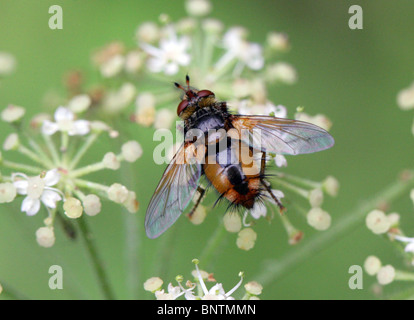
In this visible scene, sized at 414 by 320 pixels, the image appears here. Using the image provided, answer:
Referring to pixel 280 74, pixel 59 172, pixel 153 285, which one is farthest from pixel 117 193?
pixel 280 74

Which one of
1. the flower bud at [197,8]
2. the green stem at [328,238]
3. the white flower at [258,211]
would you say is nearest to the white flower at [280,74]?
the flower bud at [197,8]

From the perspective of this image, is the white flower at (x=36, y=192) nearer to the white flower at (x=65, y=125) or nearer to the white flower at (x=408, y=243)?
the white flower at (x=65, y=125)

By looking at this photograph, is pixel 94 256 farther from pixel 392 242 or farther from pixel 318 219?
pixel 392 242

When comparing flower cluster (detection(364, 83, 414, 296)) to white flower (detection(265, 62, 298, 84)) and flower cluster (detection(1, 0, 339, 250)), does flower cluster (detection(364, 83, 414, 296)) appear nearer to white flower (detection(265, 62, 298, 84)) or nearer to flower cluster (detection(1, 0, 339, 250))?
flower cluster (detection(1, 0, 339, 250))

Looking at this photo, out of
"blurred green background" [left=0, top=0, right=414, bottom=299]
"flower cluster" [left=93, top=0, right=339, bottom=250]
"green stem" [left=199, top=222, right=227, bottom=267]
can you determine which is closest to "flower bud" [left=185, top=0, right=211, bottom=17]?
"flower cluster" [left=93, top=0, right=339, bottom=250]

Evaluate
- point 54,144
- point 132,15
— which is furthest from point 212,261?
point 132,15

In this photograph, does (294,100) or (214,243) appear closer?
(214,243)
